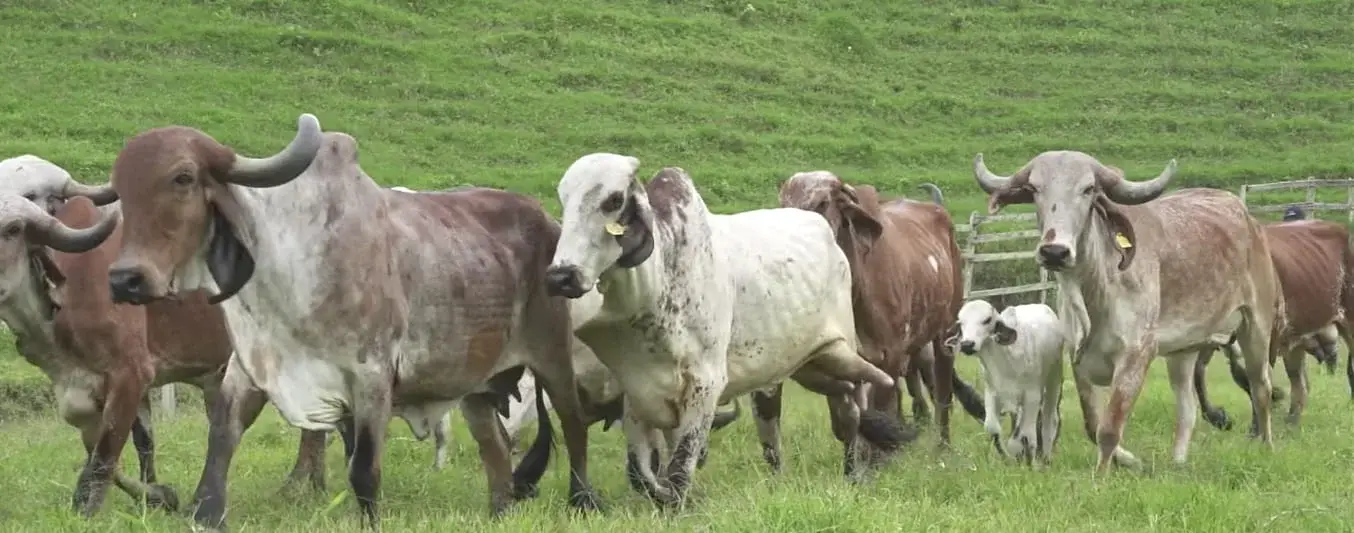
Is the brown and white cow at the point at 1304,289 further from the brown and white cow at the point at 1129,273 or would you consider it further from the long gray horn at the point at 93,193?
the long gray horn at the point at 93,193

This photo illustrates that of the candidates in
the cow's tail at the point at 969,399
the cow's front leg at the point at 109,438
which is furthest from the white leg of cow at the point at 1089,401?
the cow's front leg at the point at 109,438

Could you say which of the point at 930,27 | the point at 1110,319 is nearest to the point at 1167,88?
the point at 930,27

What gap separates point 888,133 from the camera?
32.4 m

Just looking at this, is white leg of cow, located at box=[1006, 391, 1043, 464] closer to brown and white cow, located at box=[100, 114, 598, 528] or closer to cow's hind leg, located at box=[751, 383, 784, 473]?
cow's hind leg, located at box=[751, 383, 784, 473]

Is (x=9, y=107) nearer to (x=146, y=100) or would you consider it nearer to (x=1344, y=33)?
(x=146, y=100)

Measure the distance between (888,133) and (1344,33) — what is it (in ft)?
50.3

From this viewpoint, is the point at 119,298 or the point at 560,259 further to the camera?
the point at 560,259

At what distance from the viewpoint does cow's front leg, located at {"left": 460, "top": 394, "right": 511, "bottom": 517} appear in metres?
8.10

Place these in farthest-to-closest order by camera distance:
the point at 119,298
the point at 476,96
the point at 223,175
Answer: the point at 476,96, the point at 223,175, the point at 119,298

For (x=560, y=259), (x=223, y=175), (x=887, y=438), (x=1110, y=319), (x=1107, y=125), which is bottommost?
(x=1107, y=125)

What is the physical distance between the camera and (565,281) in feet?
21.8

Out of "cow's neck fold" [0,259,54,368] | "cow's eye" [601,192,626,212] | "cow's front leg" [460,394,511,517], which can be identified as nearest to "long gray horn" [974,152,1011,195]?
"cow's eye" [601,192,626,212]

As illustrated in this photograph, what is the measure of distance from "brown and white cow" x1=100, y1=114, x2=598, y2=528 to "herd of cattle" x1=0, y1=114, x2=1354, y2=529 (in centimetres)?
1

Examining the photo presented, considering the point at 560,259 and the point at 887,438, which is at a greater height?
the point at 560,259
